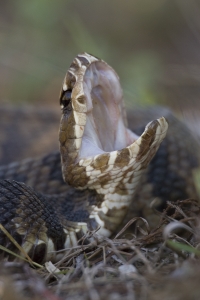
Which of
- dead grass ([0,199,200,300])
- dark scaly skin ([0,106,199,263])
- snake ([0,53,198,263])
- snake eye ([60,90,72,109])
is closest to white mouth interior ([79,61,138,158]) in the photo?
snake ([0,53,198,263])

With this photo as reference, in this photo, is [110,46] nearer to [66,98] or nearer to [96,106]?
[96,106]

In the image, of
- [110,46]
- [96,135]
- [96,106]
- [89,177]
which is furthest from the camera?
[110,46]

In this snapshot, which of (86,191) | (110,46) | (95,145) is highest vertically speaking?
(110,46)

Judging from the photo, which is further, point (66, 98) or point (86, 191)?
point (86, 191)

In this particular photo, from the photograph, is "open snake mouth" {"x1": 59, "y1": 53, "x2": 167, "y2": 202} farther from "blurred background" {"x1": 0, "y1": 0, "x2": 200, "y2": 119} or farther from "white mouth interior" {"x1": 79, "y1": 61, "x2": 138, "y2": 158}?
"blurred background" {"x1": 0, "y1": 0, "x2": 200, "y2": 119}

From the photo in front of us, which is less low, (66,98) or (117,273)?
(66,98)

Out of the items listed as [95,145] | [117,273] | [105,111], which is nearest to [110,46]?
[105,111]

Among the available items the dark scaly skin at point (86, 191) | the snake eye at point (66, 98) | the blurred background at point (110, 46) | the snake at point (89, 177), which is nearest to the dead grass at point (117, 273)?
the snake at point (89, 177)

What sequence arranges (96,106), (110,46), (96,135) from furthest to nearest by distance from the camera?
(110,46), (96,106), (96,135)
